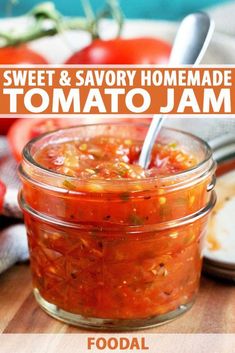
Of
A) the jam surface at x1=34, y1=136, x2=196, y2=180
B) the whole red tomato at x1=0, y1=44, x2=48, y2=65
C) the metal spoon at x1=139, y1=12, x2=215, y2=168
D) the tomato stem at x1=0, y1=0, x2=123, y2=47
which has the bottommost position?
the whole red tomato at x1=0, y1=44, x2=48, y2=65

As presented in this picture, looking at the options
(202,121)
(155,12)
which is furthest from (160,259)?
(155,12)

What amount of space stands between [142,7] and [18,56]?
1.09ft

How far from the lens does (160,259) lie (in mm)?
1114

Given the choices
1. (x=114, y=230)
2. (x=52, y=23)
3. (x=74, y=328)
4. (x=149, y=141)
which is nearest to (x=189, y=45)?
(x=149, y=141)

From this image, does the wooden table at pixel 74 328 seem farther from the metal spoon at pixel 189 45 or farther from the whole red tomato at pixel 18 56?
the whole red tomato at pixel 18 56

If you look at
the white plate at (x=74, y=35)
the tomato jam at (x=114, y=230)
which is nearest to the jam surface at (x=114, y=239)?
the tomato jam at (x=114, y=230)

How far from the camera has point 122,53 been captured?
1769mm

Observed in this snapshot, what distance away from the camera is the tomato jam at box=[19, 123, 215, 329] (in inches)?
42.4

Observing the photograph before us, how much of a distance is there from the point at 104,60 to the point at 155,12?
0.23 metres

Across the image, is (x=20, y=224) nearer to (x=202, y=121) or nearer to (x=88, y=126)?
(x=88, y=126)

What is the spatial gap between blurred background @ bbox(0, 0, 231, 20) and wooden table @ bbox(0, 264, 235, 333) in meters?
0.83

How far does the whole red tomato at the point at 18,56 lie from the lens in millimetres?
1836

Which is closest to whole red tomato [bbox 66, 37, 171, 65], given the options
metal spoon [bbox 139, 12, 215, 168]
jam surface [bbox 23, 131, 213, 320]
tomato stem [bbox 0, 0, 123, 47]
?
tomato stem [bbox 0, 0, 123, 47]

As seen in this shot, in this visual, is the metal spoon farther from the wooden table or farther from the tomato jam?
the wooden table
